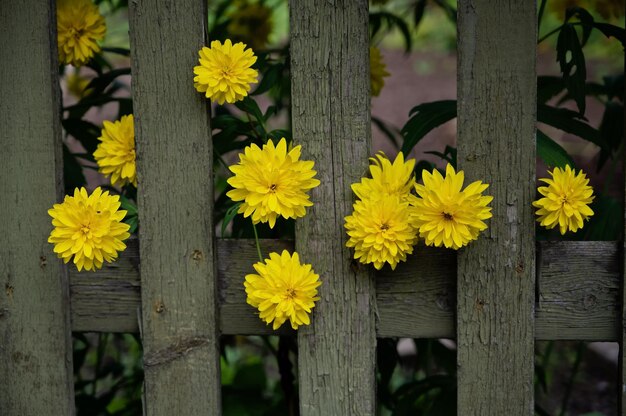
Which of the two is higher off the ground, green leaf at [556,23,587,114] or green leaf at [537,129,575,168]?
green leaf at [556,23,587,114]

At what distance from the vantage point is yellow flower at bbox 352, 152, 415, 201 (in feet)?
5.29

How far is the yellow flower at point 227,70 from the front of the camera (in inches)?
61.8

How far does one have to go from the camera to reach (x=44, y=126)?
1.78 metres

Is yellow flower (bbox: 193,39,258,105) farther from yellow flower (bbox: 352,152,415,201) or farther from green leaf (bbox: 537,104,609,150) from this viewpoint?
green leaf (bbox: 537,104,609,150)

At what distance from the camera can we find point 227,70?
5.17 feet

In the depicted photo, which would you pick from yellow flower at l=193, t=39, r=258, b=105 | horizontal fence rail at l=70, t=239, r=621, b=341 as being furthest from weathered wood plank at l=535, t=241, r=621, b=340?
yellow flower at l=193, t=39, r=258, b=105

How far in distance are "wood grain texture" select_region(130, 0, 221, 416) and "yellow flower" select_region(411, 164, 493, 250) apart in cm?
47

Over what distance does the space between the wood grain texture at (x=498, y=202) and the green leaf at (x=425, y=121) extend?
14cm

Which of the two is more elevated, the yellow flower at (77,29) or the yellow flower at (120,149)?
the yellow flower at (77,29)

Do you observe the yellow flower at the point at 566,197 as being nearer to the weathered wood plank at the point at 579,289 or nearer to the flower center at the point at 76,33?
the weathered wood plank at the point at 579,289

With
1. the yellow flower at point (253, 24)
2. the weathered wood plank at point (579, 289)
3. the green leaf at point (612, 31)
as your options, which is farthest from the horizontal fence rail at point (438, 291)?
the yellow flower at point (253, 24)

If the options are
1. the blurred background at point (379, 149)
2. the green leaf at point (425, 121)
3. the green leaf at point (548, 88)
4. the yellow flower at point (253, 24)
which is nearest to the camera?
the green leaf at point (425, 121)

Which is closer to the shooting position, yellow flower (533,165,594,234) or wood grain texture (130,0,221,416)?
yellow flower (533,165,594,234)

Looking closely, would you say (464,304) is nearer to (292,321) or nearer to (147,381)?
(292,321)
